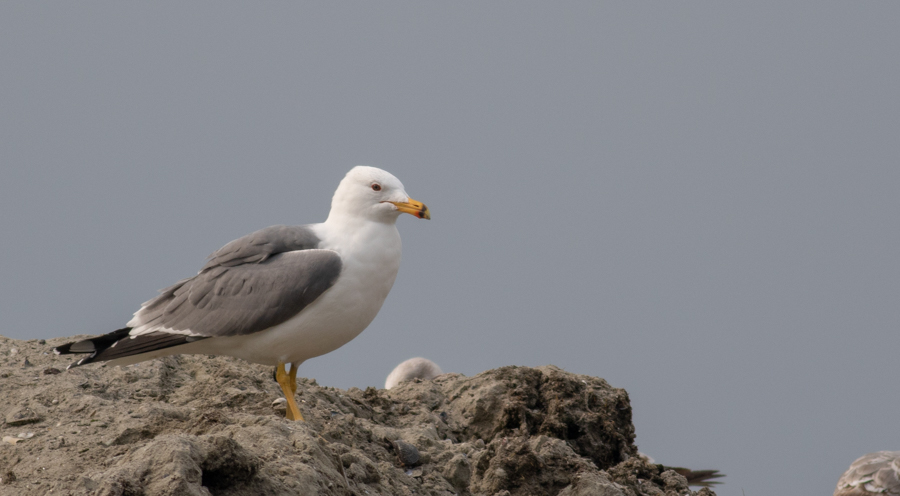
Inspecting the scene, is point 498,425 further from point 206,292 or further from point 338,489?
point 338,489

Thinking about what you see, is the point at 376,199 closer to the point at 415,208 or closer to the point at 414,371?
the point at 415,208

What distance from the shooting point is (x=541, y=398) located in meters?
7.70

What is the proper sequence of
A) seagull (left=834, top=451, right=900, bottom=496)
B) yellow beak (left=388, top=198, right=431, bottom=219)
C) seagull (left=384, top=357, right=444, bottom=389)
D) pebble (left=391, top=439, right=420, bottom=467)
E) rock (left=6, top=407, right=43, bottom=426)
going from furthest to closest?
seagull (left=384, top=357, right=444, bottom=389) < seagull (left=834, top=451, right=900, bottom=496) < yellow beak (left=388, top=198, right=431, bottom=219) < pebble (left=391, top=439, right=420, bottom=467) < rock (left=6, top=407, right=43, bottom=426)

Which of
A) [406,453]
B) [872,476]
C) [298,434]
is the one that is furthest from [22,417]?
[872,476]

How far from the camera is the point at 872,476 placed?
823cm

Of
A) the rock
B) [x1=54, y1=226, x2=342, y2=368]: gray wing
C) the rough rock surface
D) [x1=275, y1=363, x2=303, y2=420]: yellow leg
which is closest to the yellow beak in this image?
[x1=54, y1=226, x2=342, y2=368]: gray wing

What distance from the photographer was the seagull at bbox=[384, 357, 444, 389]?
11.7 metres

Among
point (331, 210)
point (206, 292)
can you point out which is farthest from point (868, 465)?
point (206, 292)

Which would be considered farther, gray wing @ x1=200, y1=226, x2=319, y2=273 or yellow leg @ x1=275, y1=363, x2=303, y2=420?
gray wing @ x1=200, y1=226, x2=319, y2=273

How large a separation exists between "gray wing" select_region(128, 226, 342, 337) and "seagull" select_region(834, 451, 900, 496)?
5510 mm

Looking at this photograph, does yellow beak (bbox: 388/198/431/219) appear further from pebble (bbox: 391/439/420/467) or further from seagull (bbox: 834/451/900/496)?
seagull (bbox: 834/451/900/496)

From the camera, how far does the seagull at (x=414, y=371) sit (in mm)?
11664

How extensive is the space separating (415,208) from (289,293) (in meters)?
1.15

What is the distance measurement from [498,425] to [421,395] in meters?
0.89
